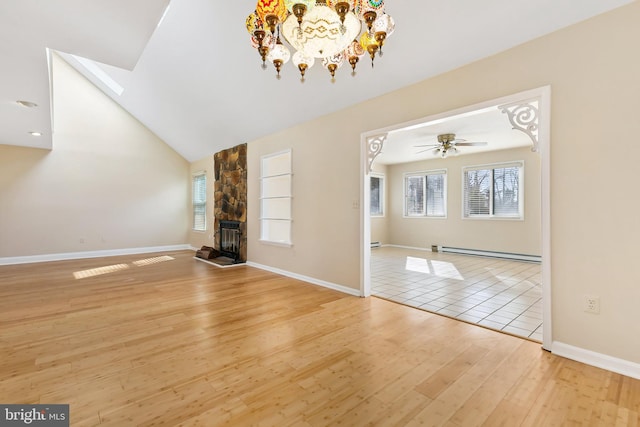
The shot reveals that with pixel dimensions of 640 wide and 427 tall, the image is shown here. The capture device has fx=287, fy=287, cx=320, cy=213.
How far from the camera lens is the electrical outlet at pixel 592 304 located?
2094 mm

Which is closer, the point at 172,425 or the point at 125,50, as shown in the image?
the point at 172,425

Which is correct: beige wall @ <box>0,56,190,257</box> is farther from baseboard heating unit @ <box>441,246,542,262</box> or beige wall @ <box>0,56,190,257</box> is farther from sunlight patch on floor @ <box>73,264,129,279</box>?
baseboard heating unit @ <box>441,246,542,262</box>

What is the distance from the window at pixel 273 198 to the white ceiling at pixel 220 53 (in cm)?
65

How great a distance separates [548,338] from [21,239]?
908 cm

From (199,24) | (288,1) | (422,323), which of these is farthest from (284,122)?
(422,323)

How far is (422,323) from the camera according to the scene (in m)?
2.85

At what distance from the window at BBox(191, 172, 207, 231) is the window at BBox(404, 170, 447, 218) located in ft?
18.8

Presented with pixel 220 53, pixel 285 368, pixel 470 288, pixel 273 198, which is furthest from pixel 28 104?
pixel 470 288

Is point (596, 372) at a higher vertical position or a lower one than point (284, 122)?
lower

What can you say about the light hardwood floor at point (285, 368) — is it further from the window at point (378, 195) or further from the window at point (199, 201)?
the window at point (378, 195)

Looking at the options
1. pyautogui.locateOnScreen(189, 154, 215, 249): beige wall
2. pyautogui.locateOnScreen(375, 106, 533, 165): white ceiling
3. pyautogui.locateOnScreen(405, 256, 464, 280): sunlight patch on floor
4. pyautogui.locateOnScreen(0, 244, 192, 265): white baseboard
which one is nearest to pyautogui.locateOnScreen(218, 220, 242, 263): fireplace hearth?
pyautogui.locateOnScreen(189, 154, 215, 249): beige wall

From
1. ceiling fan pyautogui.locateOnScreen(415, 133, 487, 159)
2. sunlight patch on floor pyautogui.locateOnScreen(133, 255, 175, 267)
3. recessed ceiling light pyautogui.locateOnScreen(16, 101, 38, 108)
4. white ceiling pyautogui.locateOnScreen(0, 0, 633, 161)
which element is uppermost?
white ceiling pyautogui.locateOnScreen(0, 0, 633, 161)

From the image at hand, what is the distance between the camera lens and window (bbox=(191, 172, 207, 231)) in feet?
25.7

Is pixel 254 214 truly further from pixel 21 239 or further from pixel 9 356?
pixel 21 239
